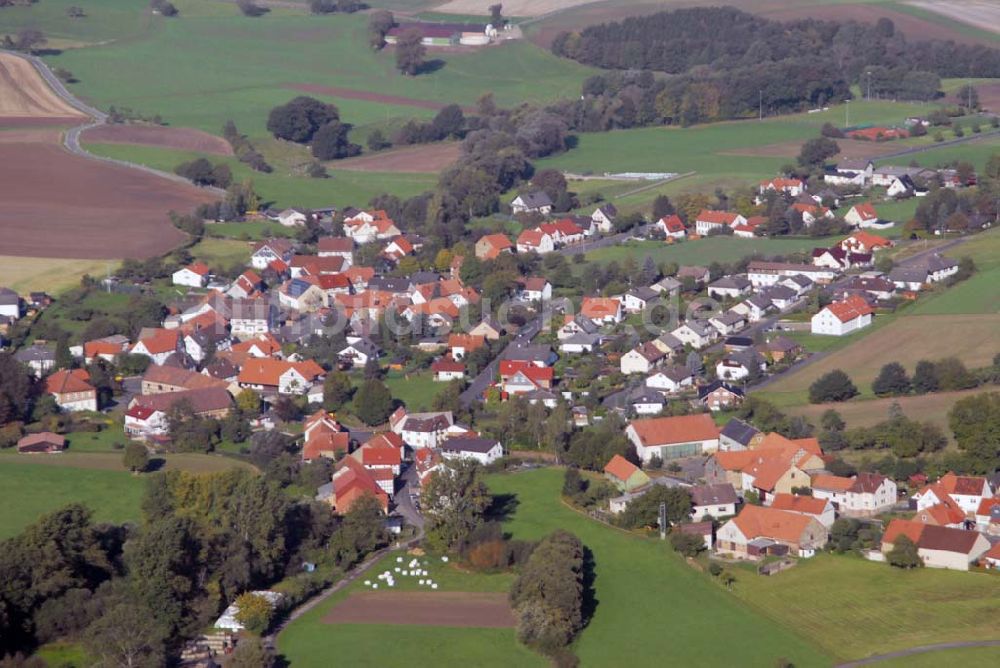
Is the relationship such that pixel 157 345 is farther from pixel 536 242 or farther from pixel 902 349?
pixel 902 349

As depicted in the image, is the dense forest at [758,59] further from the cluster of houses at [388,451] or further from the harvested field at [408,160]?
the cluster of houses at [388,451]

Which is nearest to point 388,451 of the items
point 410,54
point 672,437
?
point 672,437

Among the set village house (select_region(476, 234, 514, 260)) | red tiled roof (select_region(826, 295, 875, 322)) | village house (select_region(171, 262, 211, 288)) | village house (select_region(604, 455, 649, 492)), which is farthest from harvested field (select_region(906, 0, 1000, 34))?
village house (select_region(604, 455, 649, 492))

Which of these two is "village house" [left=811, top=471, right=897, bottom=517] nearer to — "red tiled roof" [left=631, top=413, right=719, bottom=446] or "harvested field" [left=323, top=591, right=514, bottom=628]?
"red tiled roof" [left=631, top=413, right=719, bottom=446]

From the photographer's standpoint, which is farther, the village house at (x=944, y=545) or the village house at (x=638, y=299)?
the village house at (x=638, y=299)

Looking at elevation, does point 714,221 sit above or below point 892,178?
below

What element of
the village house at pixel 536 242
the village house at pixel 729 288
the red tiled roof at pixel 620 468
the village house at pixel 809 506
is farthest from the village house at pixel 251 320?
the village house at pixel 809 506
